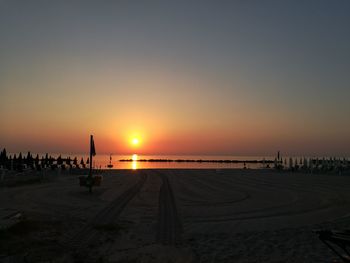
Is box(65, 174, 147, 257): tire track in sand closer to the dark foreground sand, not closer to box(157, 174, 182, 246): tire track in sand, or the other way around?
the dark foreground sand

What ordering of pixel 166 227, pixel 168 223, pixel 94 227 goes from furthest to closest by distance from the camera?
pixel 168 223 < pixel 166 227 < pixel 94 227

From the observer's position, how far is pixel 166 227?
11.7 metres

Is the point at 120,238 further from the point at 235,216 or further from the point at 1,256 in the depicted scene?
the point at 235,216

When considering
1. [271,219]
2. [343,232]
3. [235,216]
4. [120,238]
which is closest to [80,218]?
[120,238]

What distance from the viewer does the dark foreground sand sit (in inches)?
339

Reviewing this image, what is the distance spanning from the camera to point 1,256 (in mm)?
8234

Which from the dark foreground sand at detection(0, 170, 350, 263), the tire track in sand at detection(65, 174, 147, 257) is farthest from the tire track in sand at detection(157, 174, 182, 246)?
the tire track in sand at detection(65, 174, 147, 257)

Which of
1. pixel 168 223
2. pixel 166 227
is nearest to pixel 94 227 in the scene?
pixel 166 227

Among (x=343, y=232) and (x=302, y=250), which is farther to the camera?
(x=302, y=250)

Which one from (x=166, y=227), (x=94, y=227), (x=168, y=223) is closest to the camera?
(x=94, y=227)

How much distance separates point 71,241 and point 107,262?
78.5 inches

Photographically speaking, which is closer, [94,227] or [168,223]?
[94,227]

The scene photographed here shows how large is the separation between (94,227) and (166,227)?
2.09 m

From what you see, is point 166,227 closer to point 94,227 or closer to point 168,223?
point 168,223
